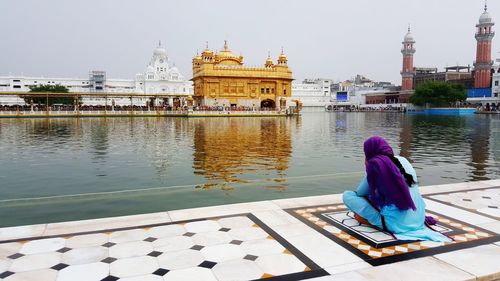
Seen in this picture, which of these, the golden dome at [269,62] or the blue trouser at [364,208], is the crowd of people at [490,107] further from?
the blue trouser at [364,208]

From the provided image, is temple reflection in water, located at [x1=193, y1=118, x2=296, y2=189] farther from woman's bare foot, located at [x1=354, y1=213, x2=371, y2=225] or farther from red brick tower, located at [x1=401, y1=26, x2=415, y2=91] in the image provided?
red brick tower, located at [x1=401, y1=26, x2=415, y2=91]

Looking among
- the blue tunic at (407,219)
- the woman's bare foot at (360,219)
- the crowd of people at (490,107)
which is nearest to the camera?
the blue tunic at (407,219)

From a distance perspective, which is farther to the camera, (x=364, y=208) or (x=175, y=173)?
(x=175, y=173)

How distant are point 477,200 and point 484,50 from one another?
269ft

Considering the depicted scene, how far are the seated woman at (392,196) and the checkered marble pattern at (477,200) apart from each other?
67.3 inches

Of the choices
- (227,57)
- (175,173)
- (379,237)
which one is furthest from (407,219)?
(227,57)

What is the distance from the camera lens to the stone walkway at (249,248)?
12.5 feet

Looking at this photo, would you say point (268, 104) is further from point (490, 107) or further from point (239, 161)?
point (239, 161)

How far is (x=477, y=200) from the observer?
659cm

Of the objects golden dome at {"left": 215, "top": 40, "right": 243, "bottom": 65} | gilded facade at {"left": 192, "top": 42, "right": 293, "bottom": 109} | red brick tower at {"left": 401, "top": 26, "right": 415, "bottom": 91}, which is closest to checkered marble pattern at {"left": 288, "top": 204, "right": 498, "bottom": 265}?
gilded facade at {"left": 192, "top": 42, "right": 293, "bottom": 109}

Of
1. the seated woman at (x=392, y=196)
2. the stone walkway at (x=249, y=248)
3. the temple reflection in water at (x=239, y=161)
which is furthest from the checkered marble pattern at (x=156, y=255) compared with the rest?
the temple reflection in water at (x=239, y=161)

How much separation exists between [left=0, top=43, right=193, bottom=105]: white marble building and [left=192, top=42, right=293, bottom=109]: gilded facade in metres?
19.1

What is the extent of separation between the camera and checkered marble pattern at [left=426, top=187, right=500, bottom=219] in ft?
19.7

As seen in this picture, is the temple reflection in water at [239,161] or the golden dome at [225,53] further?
the golden dome at [225,53]
